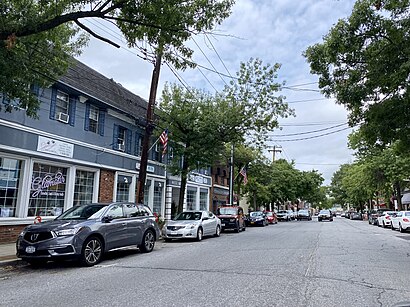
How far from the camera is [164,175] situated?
1017 inches

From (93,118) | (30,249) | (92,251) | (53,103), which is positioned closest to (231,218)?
(93,118)

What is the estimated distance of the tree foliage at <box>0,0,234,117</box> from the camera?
28.4 ft

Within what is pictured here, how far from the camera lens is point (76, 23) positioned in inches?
345

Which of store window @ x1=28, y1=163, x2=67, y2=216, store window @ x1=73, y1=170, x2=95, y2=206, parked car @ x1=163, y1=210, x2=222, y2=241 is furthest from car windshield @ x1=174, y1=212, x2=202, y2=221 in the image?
store window @ x1=28, y1=163, x2=67, y2=216

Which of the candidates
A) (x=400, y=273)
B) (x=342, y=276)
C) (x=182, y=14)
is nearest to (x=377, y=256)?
(x=400, y=273)

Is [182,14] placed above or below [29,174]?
above

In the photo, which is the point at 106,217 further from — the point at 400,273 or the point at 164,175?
the point at 164,175

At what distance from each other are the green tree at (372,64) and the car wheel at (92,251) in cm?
889

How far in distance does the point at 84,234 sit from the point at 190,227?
298 inches

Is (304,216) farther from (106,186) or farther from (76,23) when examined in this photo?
(76,23)

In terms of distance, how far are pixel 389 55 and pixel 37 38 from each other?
33.1ft

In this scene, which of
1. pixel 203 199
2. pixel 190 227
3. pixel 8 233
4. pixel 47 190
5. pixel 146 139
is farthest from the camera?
pixel 203 199

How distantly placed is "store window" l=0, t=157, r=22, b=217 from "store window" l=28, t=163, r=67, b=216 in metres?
0.69

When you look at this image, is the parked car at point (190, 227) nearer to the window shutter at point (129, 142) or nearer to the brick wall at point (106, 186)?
the brick wall at point (106, 186)
